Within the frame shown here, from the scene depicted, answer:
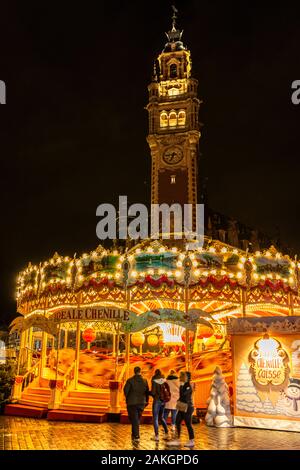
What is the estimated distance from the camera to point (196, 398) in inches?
561

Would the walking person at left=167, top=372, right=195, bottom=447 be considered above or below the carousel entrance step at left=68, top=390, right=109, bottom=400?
above

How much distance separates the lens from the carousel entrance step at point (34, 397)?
50.5 ft

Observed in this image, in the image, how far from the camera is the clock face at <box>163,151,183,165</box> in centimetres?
4416

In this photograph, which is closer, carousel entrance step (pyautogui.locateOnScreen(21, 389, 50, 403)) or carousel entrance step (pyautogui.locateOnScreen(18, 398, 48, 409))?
carousel entrance step (pyautogui.locateOnScreen(18, 398, 48, 409))

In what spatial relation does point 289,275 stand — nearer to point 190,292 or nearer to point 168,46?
point 190,292

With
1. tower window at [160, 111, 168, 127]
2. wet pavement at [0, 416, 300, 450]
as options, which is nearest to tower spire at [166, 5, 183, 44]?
tower window at [160, 111, 168, 127]

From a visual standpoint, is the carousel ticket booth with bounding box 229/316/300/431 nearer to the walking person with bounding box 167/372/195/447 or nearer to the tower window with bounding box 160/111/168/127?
the walking person with bounding box 167/372/195/447

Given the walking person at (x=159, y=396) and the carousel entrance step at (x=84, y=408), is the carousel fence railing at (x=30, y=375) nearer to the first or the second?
the carousel entrance step at (x=84, y=408)

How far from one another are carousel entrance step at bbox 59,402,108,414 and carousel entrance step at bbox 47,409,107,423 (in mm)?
280

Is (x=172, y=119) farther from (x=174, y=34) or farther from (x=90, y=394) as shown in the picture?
(x=90, y=394)

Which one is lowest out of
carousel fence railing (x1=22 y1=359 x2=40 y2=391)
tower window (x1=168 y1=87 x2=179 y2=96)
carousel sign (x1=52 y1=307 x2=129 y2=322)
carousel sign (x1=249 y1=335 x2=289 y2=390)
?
carousel fence railing (x1=22 y1=359 x2=40 y2=391)

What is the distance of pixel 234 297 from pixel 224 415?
524cm

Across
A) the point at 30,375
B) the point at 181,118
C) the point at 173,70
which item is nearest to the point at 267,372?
the point at 30,375

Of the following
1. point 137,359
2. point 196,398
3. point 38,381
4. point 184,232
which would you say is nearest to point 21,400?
point 38,381
